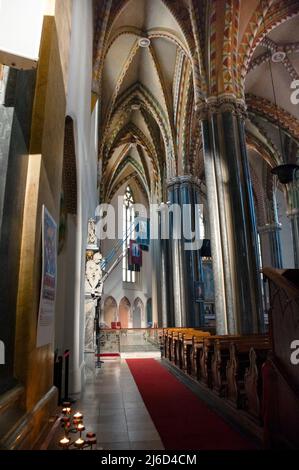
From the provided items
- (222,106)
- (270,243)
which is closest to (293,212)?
(270,243)

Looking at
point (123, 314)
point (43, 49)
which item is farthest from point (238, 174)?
point (123, 314)

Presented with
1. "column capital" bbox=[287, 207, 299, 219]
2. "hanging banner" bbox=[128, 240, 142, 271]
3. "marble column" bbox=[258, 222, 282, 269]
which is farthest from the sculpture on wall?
"hanging banner" bbox=[128, 240, 142, 271]

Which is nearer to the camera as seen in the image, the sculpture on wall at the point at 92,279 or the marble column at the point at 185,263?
the sculpture on wall at the point at 92,279

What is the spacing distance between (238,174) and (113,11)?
6.30m

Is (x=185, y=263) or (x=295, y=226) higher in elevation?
(x=295, y=226)

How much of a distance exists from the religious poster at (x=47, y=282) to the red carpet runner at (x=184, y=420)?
1.90 m

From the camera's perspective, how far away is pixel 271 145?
16203 millimetres

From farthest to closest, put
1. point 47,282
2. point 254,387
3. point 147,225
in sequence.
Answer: point 147,225
point 254,387
point 47,282

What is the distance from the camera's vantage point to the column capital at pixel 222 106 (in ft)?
29.7

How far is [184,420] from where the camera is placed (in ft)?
13.0

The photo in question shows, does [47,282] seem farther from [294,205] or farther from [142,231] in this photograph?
[142,231]

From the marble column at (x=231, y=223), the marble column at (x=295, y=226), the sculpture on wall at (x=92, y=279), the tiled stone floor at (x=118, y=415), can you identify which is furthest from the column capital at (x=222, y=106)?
the marble column at (x=295, y=226)

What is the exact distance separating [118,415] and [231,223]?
534cm

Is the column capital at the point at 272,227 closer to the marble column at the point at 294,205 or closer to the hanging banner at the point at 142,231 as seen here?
the marble column at the point at 294,205
